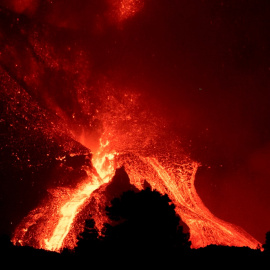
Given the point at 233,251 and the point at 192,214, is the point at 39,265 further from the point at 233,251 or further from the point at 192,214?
the point at 192,214

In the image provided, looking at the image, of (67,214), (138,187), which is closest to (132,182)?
(138,187)

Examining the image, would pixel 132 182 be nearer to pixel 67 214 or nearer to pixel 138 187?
pixel 138 187

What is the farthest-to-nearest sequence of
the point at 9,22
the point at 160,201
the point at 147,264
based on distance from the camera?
the point at 9,22, the point at 160,201, the point at 147,264

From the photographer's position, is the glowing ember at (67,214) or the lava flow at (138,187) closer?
the glowing ember at (67,214)

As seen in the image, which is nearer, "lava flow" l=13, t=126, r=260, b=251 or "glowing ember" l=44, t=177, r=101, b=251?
"glowing ember" l=44, t=177, r=101, b=251

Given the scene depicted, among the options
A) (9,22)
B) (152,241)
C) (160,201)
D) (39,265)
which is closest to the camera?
(39,265)

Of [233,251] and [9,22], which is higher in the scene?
[9,22]

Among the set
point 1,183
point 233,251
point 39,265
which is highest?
point 1,183

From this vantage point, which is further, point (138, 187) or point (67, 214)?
point (138, 187)

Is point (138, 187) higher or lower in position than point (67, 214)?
→ higher

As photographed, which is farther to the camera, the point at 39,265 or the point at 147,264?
the point at 147,264

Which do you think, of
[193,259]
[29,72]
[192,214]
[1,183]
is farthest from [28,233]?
[193,259]
